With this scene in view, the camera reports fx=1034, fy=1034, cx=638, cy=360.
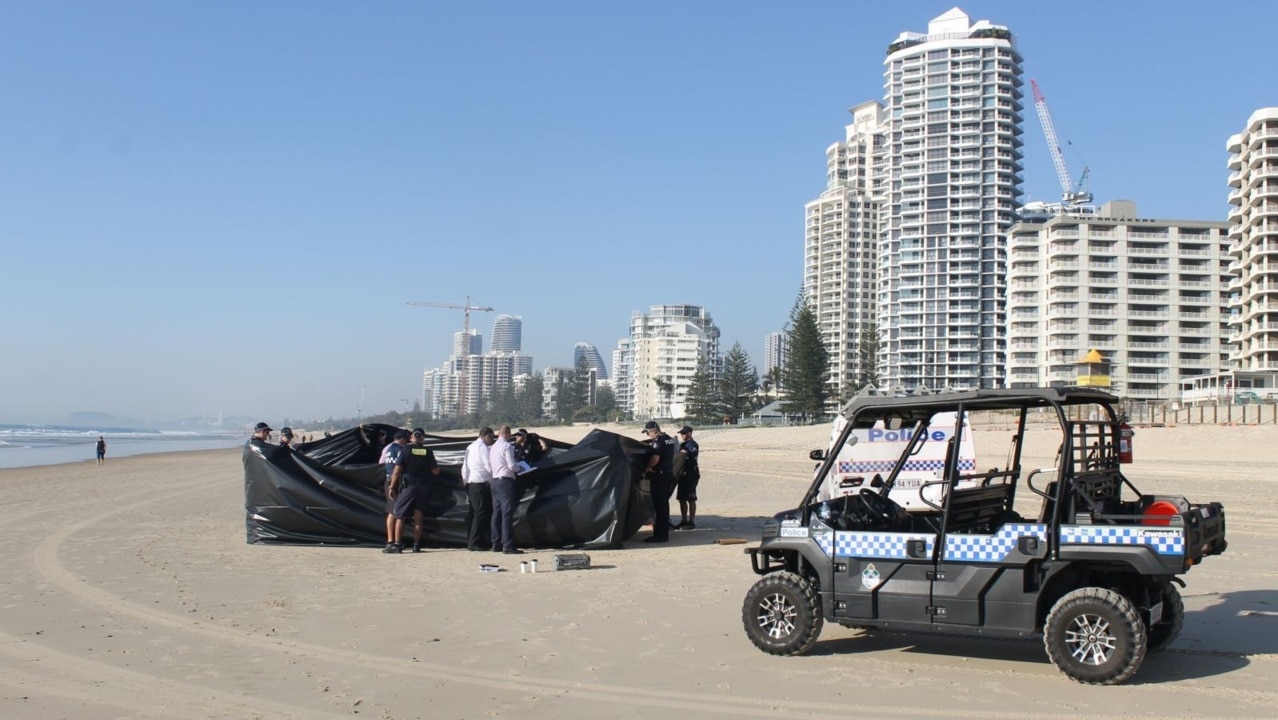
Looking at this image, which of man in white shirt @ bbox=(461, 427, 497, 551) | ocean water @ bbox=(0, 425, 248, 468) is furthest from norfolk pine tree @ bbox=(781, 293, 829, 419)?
man in white shirt @ bbox=(461, 427, 497, 551)

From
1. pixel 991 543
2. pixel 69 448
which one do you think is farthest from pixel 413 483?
pixel 69 448

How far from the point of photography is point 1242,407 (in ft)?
184

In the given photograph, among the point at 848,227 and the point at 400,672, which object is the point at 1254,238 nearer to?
the point at 848,227

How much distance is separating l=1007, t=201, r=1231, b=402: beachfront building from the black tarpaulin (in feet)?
343

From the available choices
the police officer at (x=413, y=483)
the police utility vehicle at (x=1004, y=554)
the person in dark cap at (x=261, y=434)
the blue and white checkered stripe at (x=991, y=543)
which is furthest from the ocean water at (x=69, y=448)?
the blue and white checkered stripe at (x=991, y=543)

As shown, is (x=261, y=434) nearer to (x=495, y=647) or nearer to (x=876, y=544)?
(x=495, y=647)

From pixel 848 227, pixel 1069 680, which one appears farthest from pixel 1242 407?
pixel 848 227

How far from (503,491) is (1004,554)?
7851 mm

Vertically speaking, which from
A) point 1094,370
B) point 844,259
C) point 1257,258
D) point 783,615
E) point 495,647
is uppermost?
point 844,259

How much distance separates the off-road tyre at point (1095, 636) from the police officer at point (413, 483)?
906 centimetres

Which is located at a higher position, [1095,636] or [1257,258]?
[1257,258]

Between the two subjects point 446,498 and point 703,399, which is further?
point 703,399

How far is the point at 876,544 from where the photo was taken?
7.95 m

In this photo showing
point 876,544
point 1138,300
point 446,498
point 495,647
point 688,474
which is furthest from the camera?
point 1138,300
